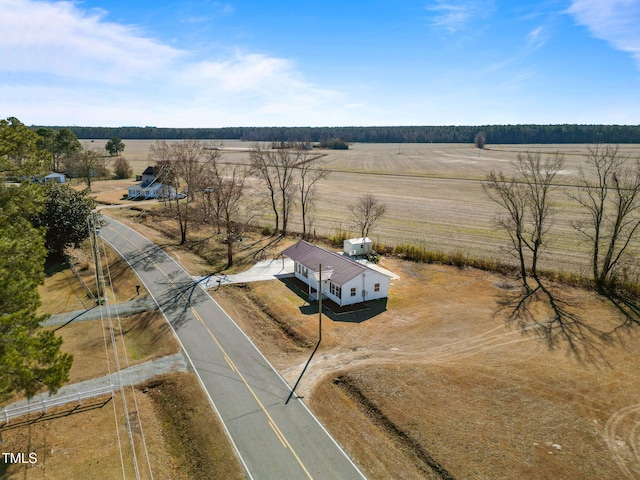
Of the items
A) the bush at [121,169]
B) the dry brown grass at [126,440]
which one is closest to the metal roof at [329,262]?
the dry brown grass at [126,440]

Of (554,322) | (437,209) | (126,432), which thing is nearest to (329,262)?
(554,322)

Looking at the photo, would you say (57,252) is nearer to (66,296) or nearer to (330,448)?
(66,296)

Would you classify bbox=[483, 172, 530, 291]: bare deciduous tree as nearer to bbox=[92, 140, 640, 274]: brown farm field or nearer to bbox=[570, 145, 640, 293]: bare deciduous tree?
bbox=[92, 140, 640, 274]: brown farm field

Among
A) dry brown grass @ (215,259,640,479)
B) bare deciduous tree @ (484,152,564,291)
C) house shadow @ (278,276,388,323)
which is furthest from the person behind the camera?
bare deciduous tree @ (484,152,564,291)

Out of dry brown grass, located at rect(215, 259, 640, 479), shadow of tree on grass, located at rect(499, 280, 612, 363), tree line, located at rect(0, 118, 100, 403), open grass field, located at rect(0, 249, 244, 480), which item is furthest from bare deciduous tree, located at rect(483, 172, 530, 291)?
tree line, located at rect(0, 118, 100, 403)

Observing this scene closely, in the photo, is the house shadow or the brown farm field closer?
the house shadow
